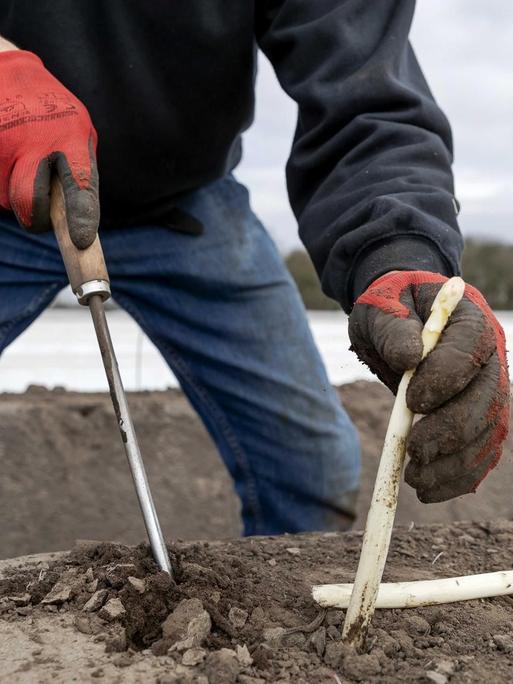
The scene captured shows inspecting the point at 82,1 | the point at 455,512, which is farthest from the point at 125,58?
the point at 455,512

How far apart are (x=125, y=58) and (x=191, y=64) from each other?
14 cm

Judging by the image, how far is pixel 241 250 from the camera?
2041mm

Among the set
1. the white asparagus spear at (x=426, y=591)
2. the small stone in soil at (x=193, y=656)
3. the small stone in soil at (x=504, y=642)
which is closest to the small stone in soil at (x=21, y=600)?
the small stone in soil at (x=193, y=656)

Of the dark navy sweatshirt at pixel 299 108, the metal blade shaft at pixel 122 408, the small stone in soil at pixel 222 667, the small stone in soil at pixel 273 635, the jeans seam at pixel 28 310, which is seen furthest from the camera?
the jeans seam at pixel 28 310

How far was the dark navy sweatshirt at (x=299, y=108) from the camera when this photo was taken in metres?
1.28

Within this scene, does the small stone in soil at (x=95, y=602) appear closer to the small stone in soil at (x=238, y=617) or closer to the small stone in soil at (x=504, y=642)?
the small stone in soil at (x=238, y=617)

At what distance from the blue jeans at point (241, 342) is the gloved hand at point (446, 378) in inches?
38.6

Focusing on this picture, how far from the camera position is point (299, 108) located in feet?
4.95

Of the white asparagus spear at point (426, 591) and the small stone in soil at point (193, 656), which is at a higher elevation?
the small stone in soil at point (193, 656)

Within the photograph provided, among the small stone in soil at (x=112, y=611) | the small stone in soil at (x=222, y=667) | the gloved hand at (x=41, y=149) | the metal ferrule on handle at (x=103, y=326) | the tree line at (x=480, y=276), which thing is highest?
the gloved hand at (x=41, y=149)

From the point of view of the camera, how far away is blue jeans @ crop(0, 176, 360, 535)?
1.97 meters

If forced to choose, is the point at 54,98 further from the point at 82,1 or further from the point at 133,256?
the point at 133,256

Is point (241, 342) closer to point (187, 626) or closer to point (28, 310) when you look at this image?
point (28, 310)

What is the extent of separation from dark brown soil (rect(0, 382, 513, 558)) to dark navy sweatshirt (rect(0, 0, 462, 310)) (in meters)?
1.25
